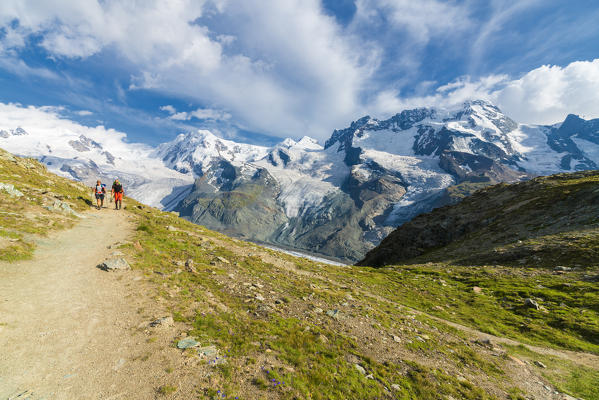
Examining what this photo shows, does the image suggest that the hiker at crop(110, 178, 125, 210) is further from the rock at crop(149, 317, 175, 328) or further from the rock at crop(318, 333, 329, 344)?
the rock at crop(318, 333, 329, 344)

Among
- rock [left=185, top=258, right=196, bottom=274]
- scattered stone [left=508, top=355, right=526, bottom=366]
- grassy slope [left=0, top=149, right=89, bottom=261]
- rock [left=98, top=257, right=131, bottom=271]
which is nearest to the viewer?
scattered stone [left=508, top=355, right=526, bottom=366]

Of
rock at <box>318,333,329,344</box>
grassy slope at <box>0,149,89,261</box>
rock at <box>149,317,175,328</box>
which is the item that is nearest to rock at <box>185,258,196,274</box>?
rock at <box>149,317,175,328</box>

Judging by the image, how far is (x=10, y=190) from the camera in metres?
23.6

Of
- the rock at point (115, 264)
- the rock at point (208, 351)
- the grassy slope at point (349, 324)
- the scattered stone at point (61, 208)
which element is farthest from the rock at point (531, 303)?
the scattered stone at point (61, 208)

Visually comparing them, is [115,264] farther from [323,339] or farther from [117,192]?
[117,192]

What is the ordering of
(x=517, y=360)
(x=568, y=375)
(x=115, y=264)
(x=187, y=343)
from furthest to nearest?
(x=115, y=264) < (x=517, y=360) < (x=568, y=375) < (x=187, y=343)

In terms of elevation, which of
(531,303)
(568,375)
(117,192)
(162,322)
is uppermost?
(117,192)

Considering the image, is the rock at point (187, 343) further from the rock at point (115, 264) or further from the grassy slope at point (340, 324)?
the rock at point (115, 264)

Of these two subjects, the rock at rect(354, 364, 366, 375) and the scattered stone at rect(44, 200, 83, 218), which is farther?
the scattered stone at rect(44, 200, 83, 218)

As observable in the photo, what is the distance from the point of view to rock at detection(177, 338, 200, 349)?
10992 millimetres

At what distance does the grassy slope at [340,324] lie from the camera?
10945mm

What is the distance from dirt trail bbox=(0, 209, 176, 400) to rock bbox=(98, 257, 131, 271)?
1.28 feet

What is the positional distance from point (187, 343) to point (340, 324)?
945 cm

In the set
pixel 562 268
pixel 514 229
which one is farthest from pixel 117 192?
pixel 514 229
